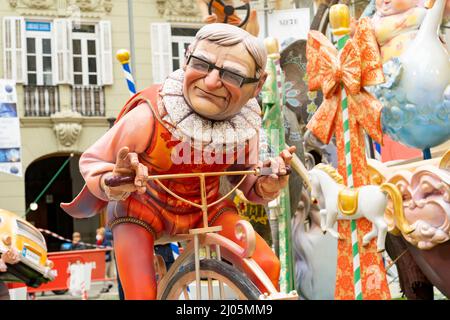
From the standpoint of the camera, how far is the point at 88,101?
9.32 meters

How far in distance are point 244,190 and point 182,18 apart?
638 cm

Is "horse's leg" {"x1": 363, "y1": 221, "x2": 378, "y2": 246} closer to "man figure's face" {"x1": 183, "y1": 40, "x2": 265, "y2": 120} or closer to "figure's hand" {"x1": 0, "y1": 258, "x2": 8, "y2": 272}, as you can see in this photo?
"man figure's face" {"x1": 183, "y1": 40, "x2": 265, "y2": 120}

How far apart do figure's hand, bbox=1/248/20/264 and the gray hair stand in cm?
106

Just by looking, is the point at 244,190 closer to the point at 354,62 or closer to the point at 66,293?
the point at 354,62

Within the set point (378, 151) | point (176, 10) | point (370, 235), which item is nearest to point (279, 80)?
point (378, 151)

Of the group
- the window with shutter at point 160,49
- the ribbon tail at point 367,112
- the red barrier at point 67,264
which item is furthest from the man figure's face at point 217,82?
the window with shutter at point 160,49

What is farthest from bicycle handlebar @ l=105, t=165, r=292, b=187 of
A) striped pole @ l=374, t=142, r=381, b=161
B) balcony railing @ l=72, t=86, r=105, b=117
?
balcony railing @ l=72, t=86, r=105, b=117

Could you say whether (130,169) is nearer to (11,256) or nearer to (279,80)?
(11,256)

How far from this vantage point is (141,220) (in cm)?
218

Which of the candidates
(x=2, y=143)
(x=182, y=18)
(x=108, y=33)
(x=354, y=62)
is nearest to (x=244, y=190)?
(x=354, y=62)

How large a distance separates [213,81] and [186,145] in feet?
0.63
